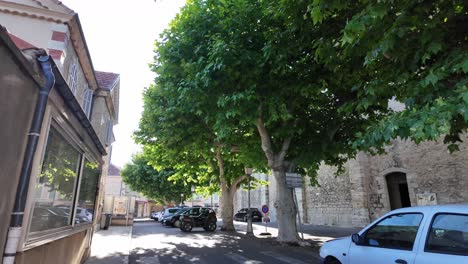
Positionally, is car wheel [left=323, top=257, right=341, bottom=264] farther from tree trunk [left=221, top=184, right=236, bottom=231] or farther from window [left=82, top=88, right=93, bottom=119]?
tree trunk [left=221, top=184, right=236, bottom=231]

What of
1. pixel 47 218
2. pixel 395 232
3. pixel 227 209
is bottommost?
pixel 395 232

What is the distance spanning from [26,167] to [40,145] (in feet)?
1.49

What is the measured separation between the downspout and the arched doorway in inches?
772

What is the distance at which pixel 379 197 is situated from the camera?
64.6 ft

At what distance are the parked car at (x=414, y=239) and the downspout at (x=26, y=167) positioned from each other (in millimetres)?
4633

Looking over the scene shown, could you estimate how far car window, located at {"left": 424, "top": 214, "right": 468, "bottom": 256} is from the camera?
11.9 feet

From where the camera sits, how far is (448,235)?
379 cm

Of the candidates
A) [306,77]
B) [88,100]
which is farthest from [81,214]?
[306,77]

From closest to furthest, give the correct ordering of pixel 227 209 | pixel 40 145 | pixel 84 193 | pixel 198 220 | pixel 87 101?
pixel 40 145 → pixel 84 193 → pixel 87 101 → pixel 227 209 → pixel 198 220

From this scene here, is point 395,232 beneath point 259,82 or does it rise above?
beneath

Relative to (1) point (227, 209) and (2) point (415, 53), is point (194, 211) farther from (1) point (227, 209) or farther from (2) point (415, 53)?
(2) point (415, 53)

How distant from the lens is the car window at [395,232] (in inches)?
167

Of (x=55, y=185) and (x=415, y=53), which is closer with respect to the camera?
(x=55, y=185)

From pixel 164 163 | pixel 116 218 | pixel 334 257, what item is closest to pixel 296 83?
pixel 334 257
